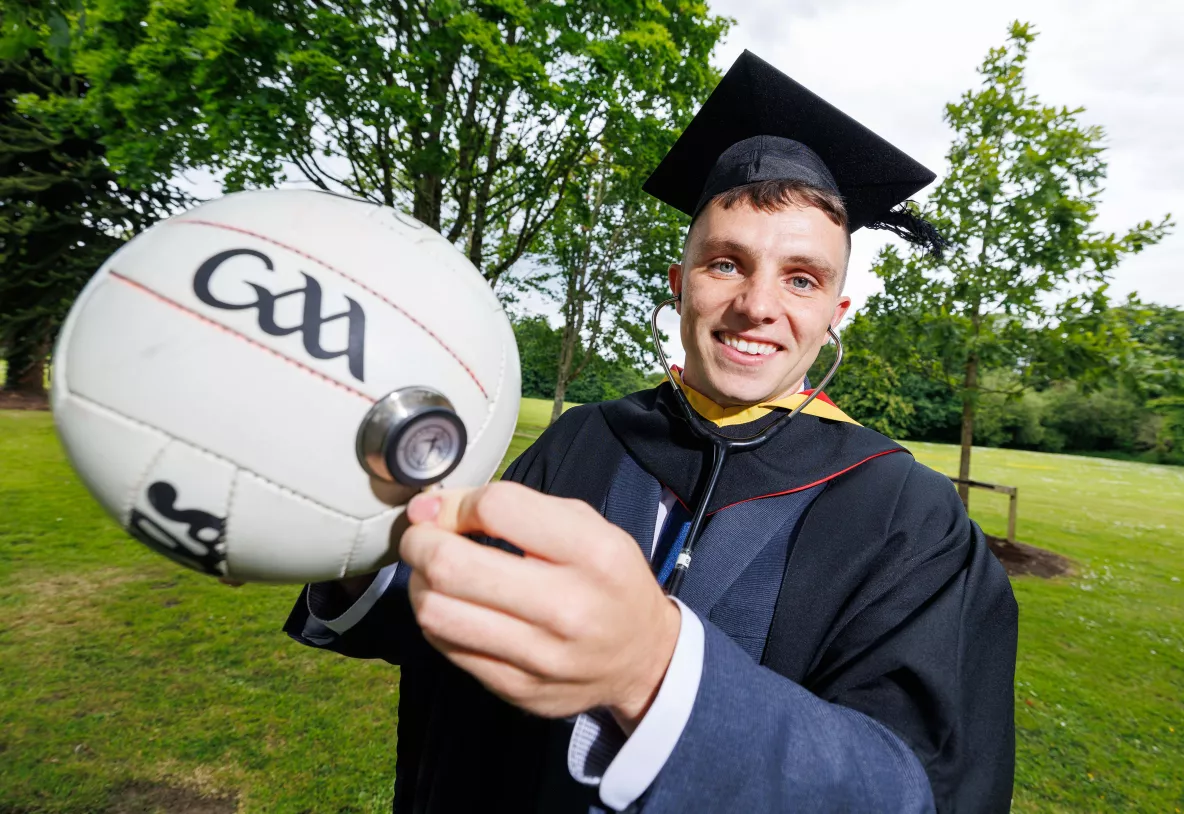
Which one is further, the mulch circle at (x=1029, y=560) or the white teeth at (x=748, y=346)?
the mulch circle at (x=1029, y=560)

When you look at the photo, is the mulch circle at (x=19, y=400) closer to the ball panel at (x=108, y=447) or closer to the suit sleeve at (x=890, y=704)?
the ball panel at (x=108, y=447)

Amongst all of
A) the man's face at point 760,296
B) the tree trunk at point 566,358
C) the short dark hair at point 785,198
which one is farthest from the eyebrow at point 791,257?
the tree trunk at point 566,358

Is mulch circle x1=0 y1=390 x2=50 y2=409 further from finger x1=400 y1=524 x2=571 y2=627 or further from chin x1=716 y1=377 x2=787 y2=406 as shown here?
finger x1=400 y1=524 x2=571 y2=627

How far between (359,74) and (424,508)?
7.25 m

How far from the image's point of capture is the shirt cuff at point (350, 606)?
1.55m

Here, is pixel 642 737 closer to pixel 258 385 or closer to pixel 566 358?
pixel 258 385

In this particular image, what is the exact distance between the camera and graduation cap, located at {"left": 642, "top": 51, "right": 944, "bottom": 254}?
6.45ft

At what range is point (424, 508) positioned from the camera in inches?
38.1

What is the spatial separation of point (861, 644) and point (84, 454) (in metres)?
1.65

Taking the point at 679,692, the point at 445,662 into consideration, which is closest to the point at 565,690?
the point at 679,692

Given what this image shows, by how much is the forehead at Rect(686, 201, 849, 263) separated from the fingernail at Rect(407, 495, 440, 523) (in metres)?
1.22

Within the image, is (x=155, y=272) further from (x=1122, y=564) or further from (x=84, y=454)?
(x=1122, y=564)

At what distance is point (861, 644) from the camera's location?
130 centimetres

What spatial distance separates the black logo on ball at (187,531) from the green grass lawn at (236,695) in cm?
312
